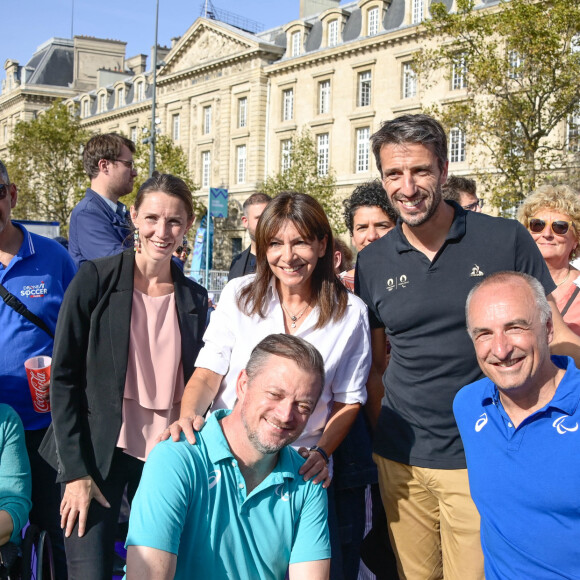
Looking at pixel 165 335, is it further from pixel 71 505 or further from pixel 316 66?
pixel 316 66

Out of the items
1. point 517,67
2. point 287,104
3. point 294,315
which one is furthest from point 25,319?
point 287,104

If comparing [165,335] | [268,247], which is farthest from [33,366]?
[268,247]

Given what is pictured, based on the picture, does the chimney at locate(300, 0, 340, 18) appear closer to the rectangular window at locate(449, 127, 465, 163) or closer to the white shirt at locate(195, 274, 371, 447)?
the rectangular window at locate(449, 127, 465, 163)

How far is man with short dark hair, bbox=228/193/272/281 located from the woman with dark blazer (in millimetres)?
2785

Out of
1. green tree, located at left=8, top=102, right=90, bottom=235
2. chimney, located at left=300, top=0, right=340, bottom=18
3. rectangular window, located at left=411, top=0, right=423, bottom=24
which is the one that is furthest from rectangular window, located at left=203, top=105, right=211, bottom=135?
rectangular window, located at left=411, top=0, right=423, bottom=24

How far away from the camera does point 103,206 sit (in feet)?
15.7

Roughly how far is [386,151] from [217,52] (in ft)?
152

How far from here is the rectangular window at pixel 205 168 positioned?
48344 millimetres

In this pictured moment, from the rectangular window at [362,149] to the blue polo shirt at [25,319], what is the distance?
35.0 metres

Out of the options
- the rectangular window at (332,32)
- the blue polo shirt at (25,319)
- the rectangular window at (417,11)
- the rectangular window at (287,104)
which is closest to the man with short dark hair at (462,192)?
the blue polo shirt at (25,319)

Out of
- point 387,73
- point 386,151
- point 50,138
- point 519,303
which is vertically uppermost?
point 387,73

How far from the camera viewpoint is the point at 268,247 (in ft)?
11.1

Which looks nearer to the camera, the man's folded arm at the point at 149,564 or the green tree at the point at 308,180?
the man's folded arm at the point at 149,564

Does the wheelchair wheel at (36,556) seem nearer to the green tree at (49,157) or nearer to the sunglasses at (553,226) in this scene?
the sunglasses at (553,226)
